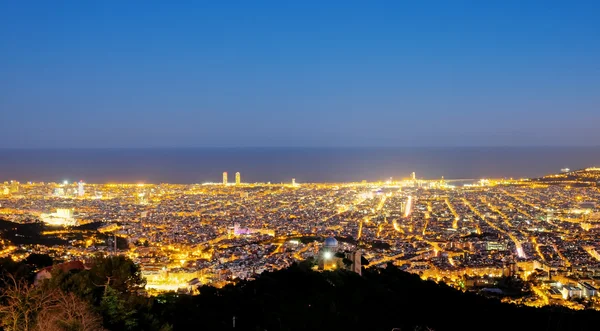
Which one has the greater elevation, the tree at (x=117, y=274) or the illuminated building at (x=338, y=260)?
the tree at (x=117, y=274)

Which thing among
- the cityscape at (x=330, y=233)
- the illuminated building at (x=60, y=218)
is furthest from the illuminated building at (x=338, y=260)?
the illuminated building at (x=60, y=218)

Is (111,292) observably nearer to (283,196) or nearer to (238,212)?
(238,212)

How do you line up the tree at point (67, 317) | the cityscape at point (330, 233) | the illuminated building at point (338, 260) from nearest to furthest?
the tree at point (67, 317)
the illuminated building at point (338, 260)
the cityscape at point (330, 233)

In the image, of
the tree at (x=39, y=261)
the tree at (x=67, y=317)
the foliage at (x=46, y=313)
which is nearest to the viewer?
the tree at (x=67, y=317)

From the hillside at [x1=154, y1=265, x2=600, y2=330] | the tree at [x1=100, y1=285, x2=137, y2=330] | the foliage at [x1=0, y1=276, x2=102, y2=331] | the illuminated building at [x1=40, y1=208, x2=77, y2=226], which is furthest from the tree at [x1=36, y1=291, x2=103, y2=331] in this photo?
the illuminated building at [x1=40, y1=208, x2=77, y2=226]

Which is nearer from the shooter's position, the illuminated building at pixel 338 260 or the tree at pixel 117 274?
the tree at pixel 117 274

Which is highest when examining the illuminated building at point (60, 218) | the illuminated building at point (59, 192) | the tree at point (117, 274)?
the tree at point (117, 274)

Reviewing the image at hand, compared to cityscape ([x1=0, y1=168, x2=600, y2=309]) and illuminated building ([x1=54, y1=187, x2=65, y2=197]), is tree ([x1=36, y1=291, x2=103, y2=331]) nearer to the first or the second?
cityscape ([x1=0, y1=168, x2=600, y2=309])

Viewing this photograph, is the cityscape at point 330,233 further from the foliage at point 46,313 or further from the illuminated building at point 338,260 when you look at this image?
the foliage at point 46,313

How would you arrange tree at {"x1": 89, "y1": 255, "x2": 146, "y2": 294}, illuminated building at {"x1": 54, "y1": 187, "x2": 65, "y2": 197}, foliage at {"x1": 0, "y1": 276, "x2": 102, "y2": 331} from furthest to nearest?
illuminated building at {"x1": 54, "y1": 187, "x2": 65, "y2": 197}, tree at {"x1": 89, "y1": 255, "x2": 146, "y2": 294}, foliage at {"x1": 0, "y1": 276, "x2": 102, "y2": 331}

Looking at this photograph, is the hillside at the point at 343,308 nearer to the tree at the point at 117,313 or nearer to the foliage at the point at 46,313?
the tree at the point at 117,313
